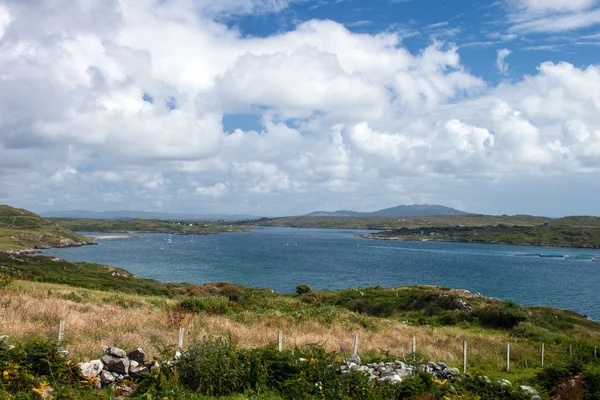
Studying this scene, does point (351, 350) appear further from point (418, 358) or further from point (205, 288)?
point (205, 288)

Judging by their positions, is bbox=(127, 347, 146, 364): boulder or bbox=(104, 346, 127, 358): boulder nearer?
bbox=(104, 346, 127, 358): boulder

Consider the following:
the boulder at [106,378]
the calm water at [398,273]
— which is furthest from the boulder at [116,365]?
the calm water at [398,273]

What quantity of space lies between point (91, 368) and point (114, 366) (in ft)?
2.00

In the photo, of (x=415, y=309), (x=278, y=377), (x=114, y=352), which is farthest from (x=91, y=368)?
(x=415, y=309)

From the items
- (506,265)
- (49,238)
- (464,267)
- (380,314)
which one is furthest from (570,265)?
(49,238)

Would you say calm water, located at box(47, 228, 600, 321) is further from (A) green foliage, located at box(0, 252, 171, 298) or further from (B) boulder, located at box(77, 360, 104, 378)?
(B) boulder, located at box(77, 360, 104, 378)

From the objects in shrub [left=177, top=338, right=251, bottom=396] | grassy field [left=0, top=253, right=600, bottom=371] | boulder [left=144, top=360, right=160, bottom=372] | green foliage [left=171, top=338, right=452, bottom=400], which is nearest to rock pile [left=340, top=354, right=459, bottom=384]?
green foliage [left=171, top=338, right=452, bottom=400]

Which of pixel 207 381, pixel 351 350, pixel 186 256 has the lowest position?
pixel 186 256

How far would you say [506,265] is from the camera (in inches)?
5394

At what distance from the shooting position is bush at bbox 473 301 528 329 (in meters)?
39.4

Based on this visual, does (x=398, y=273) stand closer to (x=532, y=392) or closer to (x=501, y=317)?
(x=501, y=317)

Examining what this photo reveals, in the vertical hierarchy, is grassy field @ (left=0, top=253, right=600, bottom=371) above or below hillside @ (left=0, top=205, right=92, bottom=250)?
above

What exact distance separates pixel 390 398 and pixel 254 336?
25.0 ft

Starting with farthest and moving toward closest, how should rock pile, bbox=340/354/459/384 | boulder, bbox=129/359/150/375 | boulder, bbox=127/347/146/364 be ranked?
rock pile, bbox=340/354/459/384
boulder, bbox=127/347/146/364
boulder, bbox=129/359/150/375
